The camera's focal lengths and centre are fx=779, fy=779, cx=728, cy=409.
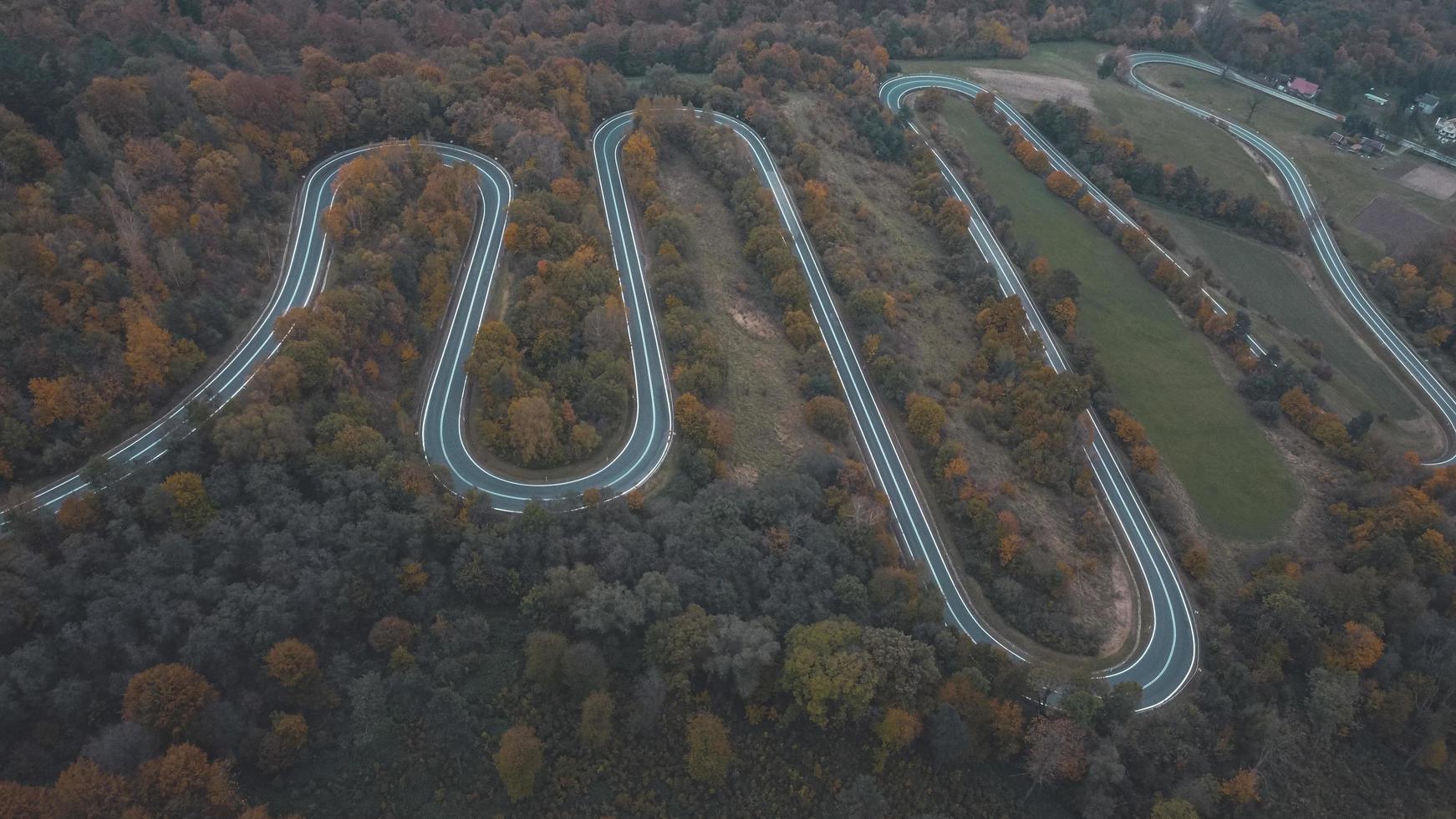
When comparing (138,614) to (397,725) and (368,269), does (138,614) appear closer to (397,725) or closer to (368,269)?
(397,725)

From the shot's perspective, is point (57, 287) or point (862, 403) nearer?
point (57, 287)

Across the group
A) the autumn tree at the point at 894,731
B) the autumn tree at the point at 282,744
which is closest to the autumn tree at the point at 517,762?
the autumn tree at the point at 282,744

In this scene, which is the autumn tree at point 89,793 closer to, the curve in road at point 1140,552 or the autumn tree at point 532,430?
the autumn tree at point 532,430

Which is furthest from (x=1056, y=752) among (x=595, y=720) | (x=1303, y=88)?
(x=1303, y=88)

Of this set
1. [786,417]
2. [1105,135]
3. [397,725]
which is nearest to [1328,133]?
[1105,135]

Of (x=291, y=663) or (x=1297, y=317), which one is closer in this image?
(x=291, y=663)

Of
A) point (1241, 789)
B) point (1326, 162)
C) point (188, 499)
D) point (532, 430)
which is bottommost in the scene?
point (1241, 789)

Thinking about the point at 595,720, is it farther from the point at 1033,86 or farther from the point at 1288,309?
the point at 1033,86
